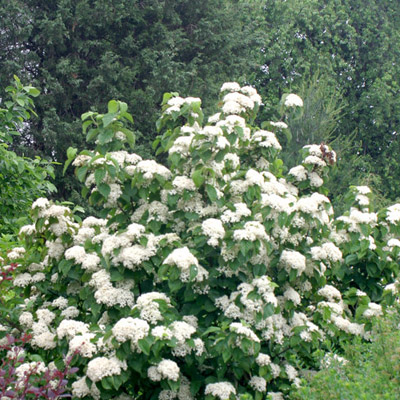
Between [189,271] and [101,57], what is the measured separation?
507 inches

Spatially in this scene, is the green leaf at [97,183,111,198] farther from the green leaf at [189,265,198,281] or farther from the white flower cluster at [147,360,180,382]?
the white flower cluster at [147,360,180,382]

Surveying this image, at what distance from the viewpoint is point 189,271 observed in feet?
10.5

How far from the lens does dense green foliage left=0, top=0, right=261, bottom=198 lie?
14.6m

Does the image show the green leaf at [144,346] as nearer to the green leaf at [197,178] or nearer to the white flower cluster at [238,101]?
the green leaf at [197,178]

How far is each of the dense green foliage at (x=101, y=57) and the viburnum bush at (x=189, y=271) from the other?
10.2m

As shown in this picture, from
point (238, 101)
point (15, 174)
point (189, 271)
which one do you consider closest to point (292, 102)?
point (238, 101)

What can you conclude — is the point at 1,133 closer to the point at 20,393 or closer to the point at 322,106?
the point at 20,393

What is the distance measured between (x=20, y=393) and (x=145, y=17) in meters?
15.3

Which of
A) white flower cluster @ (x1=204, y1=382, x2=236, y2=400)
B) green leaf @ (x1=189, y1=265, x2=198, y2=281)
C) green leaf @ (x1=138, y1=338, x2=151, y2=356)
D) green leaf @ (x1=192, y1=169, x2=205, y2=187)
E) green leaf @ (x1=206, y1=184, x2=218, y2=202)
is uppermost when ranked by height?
Answer: green leaf @ (x1=192, y1=169, x2=205, y2=187)

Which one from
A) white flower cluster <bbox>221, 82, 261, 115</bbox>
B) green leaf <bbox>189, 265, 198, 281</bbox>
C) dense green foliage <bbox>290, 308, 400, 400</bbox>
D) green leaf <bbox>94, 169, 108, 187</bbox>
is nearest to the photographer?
dense green foliage <bbox>290, 308, 400, 400</bbox>

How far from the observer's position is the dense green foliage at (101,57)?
14578mm

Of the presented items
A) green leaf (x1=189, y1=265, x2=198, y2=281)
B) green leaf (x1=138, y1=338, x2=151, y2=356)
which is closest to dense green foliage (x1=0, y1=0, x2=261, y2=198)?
green leaf (x1=189, y1=265, x2=198, y2=281)

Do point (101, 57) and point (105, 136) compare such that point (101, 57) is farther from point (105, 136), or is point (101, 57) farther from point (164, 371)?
point (164, 371)

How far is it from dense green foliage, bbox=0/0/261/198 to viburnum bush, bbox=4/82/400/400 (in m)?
10.2
